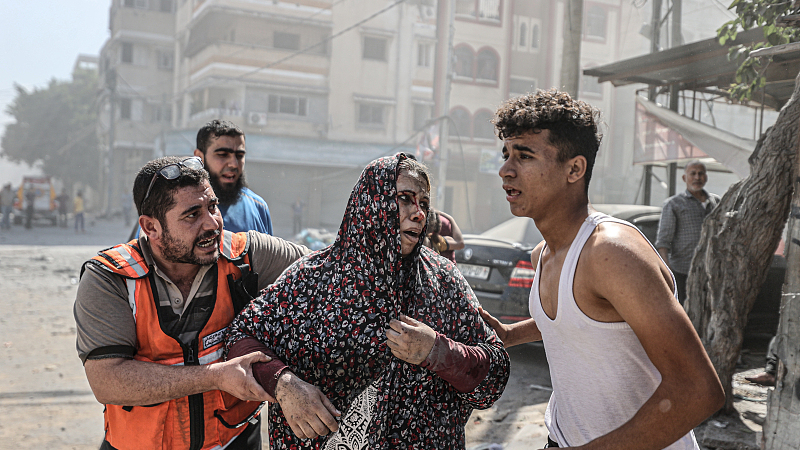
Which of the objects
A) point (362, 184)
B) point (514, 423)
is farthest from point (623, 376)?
point (514, 423)

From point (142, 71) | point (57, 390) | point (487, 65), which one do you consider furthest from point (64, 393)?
point (142, 71)

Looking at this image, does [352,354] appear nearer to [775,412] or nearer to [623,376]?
[623,376]

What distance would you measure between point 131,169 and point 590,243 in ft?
138

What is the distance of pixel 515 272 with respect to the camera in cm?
593

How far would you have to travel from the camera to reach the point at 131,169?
39344 mm

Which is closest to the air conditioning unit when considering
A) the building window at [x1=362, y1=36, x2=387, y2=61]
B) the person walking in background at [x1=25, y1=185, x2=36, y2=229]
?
the building window at [x1=362, y1=36, x2=387, y2=61]

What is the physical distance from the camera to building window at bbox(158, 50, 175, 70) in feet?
127

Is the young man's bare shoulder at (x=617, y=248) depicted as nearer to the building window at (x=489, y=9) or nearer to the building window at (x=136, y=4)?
the building window at (x=489, y=9)

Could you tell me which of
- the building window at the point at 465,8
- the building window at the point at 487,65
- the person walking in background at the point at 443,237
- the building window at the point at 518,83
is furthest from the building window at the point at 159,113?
the person walking in background at the point at 443,237

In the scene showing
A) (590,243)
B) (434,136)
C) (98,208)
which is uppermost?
(434,136)

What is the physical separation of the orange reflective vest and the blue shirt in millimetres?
1496

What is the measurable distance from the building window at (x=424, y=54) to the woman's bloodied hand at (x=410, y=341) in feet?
94.3

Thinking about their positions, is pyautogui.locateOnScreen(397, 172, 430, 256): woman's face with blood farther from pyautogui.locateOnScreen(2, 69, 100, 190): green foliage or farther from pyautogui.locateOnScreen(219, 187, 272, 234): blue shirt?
pyautogui.locateOnScreen(2, 69, 100, 190): green foliage

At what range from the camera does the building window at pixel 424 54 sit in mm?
29484
